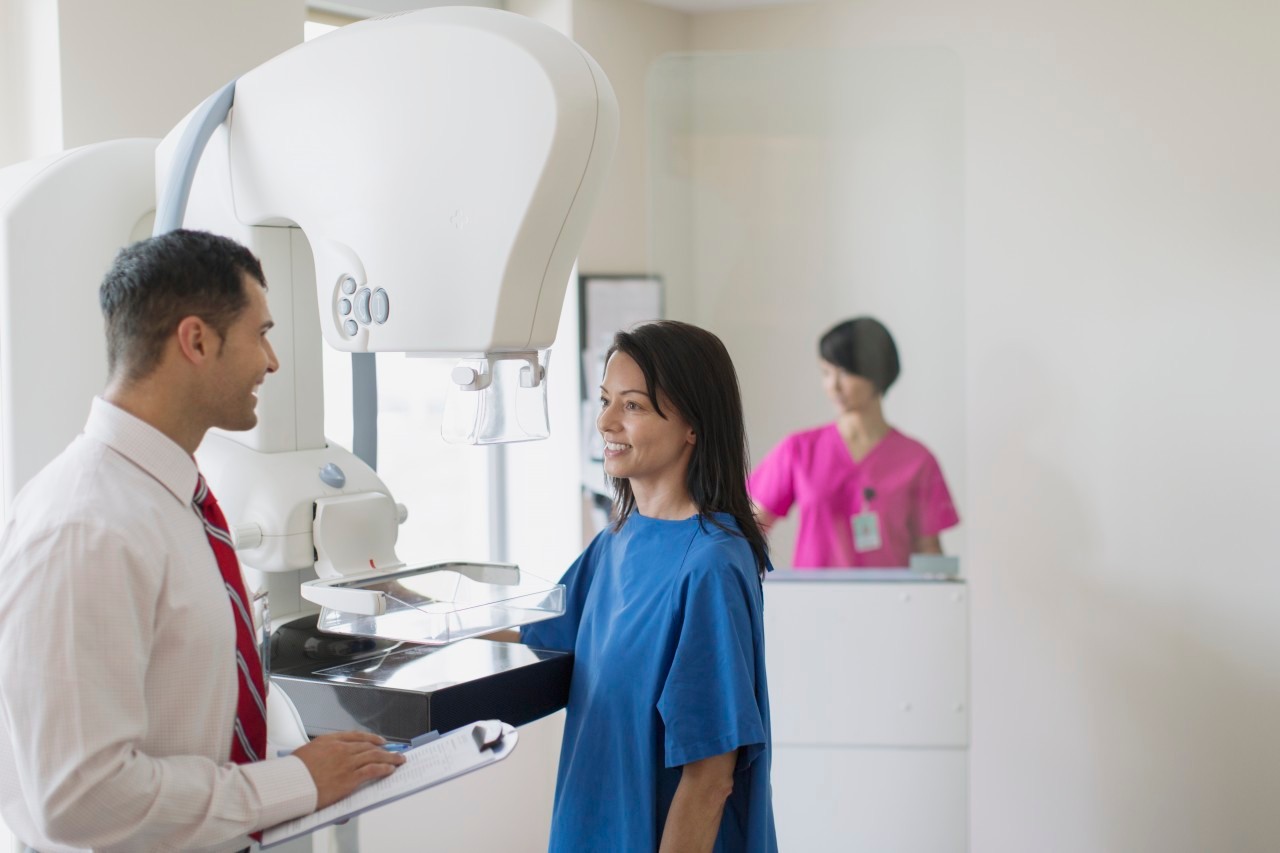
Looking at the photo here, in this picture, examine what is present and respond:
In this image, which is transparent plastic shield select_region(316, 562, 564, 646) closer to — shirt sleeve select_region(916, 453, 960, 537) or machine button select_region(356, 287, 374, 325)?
machine button select_region(356, 287, 374, 325)

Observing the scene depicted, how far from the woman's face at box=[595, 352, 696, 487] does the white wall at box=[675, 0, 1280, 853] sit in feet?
4.40

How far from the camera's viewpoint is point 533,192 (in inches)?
42.9

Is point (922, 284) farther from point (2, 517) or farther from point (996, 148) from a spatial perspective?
point (2, 517)

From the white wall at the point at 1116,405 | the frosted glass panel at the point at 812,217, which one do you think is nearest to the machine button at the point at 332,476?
the frosted glass panel at the point at 812,217

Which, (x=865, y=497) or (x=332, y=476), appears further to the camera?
(x=865, y=497)

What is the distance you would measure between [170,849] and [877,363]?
1.84 m

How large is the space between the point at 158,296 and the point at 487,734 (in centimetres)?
51

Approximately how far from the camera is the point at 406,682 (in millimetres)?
1260

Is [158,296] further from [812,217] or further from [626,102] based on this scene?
[626,102]

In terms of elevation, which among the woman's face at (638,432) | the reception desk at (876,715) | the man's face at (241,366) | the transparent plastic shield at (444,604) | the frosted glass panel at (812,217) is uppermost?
the frosted glass panel at (812,217)

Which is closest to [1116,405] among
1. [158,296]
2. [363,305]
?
[363,305]

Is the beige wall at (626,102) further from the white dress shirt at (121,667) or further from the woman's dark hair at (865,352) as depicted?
the white dress shirt at (121,667)

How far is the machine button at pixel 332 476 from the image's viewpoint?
137 cm

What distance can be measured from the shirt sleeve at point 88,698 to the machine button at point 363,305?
0.34m
